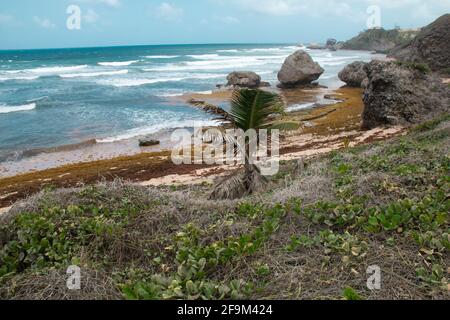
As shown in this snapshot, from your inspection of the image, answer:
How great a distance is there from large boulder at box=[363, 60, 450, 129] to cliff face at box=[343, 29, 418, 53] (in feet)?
333

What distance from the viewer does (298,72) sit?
4134 cm

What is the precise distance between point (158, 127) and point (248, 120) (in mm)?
18109

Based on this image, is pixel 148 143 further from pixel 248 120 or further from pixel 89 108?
pixel 89 108

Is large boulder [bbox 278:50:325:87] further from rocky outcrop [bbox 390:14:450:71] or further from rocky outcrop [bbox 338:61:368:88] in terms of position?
rocky outcrop [bbox 390:14:450:71]

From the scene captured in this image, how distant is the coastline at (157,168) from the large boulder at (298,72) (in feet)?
63.4

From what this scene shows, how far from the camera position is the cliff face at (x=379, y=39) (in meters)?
118

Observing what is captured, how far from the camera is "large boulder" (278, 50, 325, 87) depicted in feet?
136

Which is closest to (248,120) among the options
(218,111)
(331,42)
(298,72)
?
(218,111)

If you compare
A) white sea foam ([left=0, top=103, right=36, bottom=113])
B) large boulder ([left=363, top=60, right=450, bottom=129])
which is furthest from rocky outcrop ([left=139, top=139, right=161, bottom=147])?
white sea foam ([left=0, top=103, right=36, bottom=113])

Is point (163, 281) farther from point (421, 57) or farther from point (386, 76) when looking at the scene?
point (421, 57)

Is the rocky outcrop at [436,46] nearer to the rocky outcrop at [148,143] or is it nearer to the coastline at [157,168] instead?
the coastline at [157,168]

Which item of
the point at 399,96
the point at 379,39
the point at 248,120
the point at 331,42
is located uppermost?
the point at 331,42

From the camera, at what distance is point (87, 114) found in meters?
30.7
